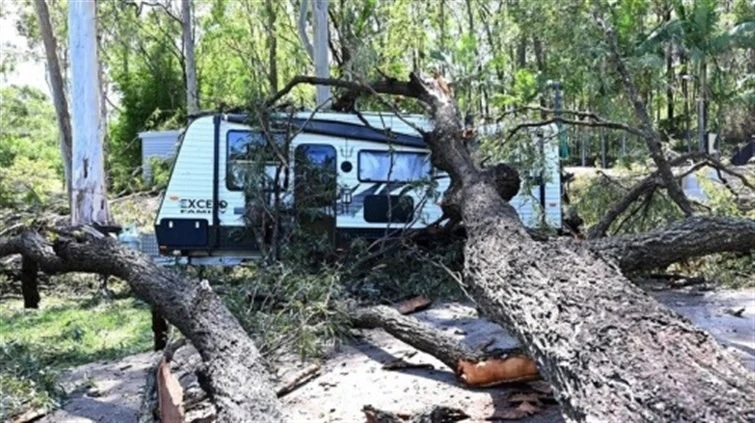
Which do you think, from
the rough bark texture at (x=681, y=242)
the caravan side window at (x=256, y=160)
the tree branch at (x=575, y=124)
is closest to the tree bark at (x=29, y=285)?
the caravan side window at (x=256, y=160)

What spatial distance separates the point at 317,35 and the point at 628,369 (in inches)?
446

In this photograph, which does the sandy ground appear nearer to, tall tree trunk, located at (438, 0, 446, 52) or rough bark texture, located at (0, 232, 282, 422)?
rough bark texture, located at (0, 232, 282, 422)

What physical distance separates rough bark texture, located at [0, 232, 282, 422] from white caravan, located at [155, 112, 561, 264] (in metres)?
2.26

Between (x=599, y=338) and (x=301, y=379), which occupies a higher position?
(x=599, y=338)

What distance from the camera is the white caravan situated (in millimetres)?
7922

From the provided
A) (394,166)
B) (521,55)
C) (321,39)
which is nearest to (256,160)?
(394,166)

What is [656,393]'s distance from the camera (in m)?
1.74

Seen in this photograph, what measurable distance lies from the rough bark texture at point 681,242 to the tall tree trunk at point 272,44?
59.9ft

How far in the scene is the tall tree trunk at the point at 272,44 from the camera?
2212cm

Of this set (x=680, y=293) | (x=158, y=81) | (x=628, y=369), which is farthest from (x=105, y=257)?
(x=158, y=81)

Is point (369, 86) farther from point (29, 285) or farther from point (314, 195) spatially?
point (29, 285)

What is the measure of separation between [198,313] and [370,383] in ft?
3.49

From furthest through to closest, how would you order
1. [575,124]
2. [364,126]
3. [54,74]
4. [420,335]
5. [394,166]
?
[54,74]
[394,166]
[364,126]
[575,124]
[420,335]

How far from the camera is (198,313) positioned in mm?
3680
